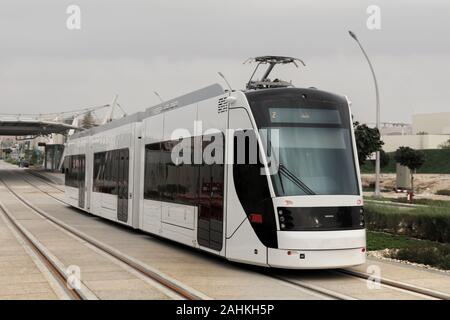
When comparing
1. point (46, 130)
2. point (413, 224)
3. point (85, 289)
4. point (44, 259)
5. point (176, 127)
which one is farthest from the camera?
point (46, 130)

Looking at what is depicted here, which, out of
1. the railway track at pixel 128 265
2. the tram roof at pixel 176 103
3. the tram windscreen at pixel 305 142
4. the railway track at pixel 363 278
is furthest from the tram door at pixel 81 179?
the railway track at pixel 363 278

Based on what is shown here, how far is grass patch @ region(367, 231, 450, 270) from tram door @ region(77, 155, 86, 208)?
12.0 metres

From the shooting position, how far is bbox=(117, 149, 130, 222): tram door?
17.0 metres

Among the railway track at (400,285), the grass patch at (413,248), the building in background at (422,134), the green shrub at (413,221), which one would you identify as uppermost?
the building in background at (422,134)

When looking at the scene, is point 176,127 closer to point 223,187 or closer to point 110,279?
point 223,187

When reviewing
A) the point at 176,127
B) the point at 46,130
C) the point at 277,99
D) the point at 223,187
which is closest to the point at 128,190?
the point at 176,127

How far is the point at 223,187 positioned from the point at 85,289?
316cm

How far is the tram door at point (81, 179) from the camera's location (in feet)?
76.8

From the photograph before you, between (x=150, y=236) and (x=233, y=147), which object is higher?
(x=233, y=147)

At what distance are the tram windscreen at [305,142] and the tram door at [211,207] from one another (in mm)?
1317

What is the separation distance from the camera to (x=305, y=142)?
10000mm

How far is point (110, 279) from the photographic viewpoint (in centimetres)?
954

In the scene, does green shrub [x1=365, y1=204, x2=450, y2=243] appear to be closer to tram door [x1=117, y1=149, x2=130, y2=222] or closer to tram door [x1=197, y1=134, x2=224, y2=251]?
tram door [x1=197, y1=134, x2=224, y2=251]

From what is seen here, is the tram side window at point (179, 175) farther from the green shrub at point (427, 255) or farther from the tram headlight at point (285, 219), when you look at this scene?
the green shrub at point (427, 255)
